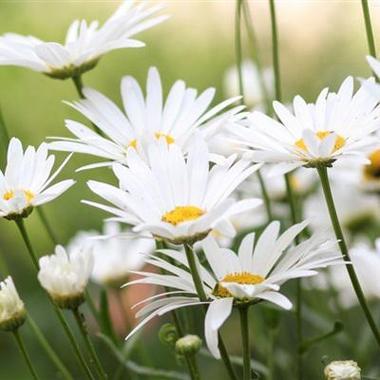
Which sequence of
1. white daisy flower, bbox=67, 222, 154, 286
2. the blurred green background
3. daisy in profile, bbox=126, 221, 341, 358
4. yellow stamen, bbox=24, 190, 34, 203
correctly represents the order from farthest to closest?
the blurred green background
white daisy flower, bbox=67, 222, 154, 286
yellow stamen, bbox=24, 190, 34, 203
daisy in profile, bbox=126, 221, 341, 358

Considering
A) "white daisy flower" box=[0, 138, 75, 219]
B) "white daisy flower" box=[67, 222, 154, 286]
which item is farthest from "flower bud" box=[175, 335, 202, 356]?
"white daisy flower" box=[67, 222, 154, 286]

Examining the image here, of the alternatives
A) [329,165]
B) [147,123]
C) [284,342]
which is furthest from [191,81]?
[329,165]

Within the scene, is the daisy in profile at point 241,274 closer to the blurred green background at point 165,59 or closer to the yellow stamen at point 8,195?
the yellow stamen at point 8,195

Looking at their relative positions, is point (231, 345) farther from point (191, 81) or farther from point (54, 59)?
point (191, 81)

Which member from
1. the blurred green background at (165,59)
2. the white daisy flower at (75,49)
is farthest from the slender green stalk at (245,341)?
the blurred green background at (165,59)

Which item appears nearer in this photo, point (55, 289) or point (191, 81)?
point (55, 289)

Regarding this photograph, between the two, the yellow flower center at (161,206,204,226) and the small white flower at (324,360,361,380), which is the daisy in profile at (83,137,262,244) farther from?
the small white flower at (324,360,361,380)

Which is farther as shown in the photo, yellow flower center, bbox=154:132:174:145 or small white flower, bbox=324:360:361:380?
yellow flower center, bbox=154:132:174:145

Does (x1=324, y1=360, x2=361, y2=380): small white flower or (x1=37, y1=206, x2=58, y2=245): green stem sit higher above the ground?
(x1=37, y1=206, x2=58, y2=245): green stem
